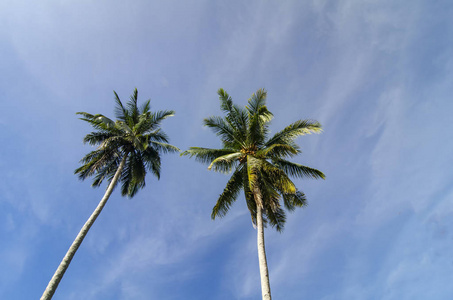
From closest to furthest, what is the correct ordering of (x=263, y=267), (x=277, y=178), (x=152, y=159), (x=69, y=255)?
1. (x=263, y=267)
2. (x=69, y=255)
3. (x=277, y=178)
4. (x=152, y=159)

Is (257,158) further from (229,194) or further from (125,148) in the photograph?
(125,148)

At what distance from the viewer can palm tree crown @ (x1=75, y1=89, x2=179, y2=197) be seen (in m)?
16.0

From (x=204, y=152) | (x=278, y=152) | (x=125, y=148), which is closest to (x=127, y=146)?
(x=125, y=148)

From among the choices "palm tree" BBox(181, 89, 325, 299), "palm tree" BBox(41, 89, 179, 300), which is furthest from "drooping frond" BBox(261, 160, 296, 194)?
"palm tree" BBox(41, 89, 179, 300)

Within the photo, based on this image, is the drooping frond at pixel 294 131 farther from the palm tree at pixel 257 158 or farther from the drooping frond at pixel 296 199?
the drooping frond at pixel 296 199

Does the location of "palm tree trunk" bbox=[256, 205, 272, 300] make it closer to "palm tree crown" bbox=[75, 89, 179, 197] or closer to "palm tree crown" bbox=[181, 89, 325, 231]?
"palm tree crown" bbox=[181, 89, 325, 231]

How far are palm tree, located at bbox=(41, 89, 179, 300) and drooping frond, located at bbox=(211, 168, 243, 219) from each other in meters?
5.88

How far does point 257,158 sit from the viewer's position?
44.3 ft

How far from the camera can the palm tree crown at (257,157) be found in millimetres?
12914

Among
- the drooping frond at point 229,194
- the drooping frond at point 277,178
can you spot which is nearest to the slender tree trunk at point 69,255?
the drooping frond at point 229,194

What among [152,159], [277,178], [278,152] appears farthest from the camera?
[152,159]

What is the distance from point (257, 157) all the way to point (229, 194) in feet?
8.82

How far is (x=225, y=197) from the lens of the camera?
13.7 meters

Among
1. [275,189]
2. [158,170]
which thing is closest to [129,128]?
[158,170]
